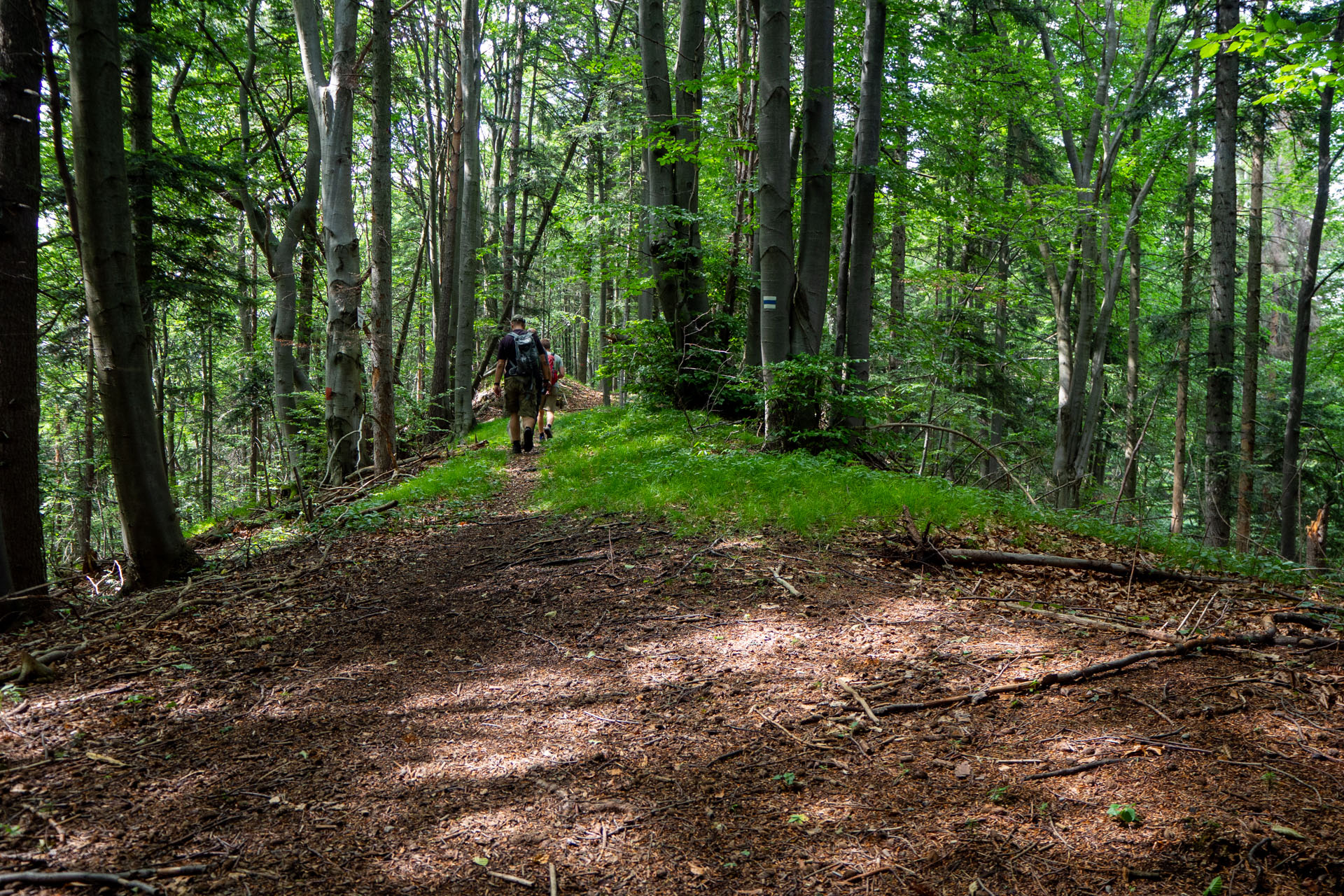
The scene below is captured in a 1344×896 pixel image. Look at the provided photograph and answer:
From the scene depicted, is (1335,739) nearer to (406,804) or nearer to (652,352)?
(406,804)

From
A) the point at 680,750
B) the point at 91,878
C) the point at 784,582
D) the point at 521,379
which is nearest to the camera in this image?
the point at 91,878

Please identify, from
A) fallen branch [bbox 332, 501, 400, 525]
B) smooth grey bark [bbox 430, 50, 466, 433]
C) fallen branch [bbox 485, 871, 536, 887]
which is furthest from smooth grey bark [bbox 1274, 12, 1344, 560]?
smooth grey bark [bbox 430, 50, 466, 433]

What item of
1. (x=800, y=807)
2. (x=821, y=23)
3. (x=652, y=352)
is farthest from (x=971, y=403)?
(x=800, y=807)

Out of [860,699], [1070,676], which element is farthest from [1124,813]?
[860,699]

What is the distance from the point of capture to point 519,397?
1079 cm

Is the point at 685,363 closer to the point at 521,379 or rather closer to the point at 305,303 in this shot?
the point at 521,379

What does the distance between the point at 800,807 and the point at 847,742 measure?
18.5 inches

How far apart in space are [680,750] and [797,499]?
11.6 ft

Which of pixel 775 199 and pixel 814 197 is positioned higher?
pixel 814 197

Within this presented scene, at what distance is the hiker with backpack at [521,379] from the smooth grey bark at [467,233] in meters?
2.61

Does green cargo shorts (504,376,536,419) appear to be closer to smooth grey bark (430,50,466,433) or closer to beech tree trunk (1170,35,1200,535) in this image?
smooth grey bark (430,50,466,433)

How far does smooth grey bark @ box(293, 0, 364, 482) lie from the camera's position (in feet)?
27.8

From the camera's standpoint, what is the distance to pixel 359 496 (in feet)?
28.9

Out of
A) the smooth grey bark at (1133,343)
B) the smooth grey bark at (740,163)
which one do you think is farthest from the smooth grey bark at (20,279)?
the smooth grey bark at (1133,343)
